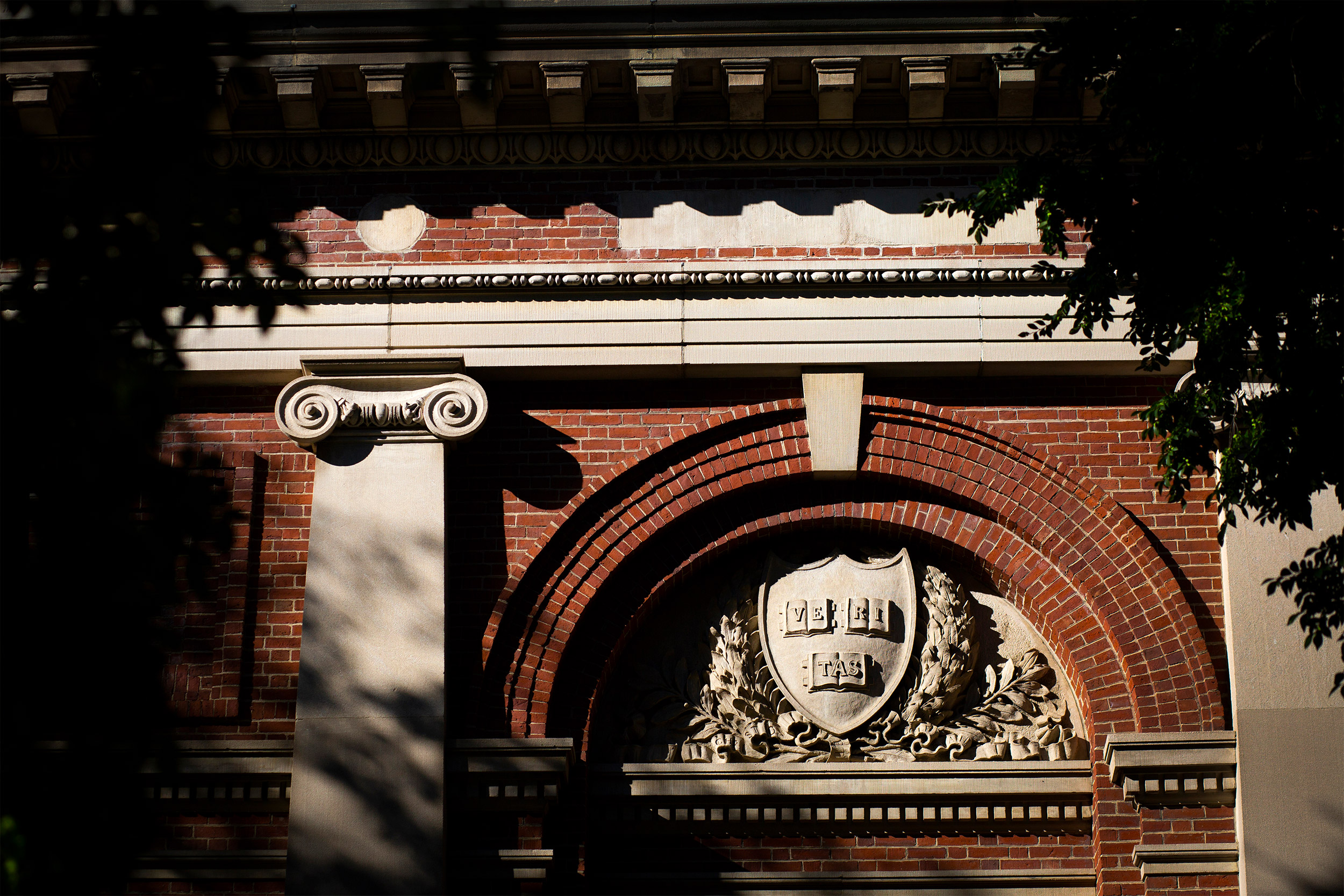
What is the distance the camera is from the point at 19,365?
5633 mm

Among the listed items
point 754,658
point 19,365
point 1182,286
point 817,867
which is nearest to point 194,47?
point 19,365

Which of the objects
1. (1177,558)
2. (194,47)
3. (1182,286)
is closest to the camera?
(194,47)

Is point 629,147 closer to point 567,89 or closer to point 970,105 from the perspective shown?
point 567,89

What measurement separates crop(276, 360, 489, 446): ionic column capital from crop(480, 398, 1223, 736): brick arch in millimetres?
827

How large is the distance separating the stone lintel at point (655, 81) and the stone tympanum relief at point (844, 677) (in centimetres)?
281

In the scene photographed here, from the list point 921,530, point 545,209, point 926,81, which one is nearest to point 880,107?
point 926,81

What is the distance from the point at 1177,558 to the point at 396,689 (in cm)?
445

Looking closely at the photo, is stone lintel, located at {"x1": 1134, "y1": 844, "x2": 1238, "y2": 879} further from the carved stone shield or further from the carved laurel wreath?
the carved stone shield

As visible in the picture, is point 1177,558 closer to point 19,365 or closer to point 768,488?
point 768,488

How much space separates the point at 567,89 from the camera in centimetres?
962

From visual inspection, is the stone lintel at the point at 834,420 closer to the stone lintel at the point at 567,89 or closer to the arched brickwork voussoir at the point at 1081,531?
the arched brickwork voussoir at the point at 1081,531

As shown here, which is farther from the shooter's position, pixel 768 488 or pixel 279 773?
pixel 768 488

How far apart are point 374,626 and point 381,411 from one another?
1280 millimetres

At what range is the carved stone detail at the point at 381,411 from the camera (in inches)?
368
